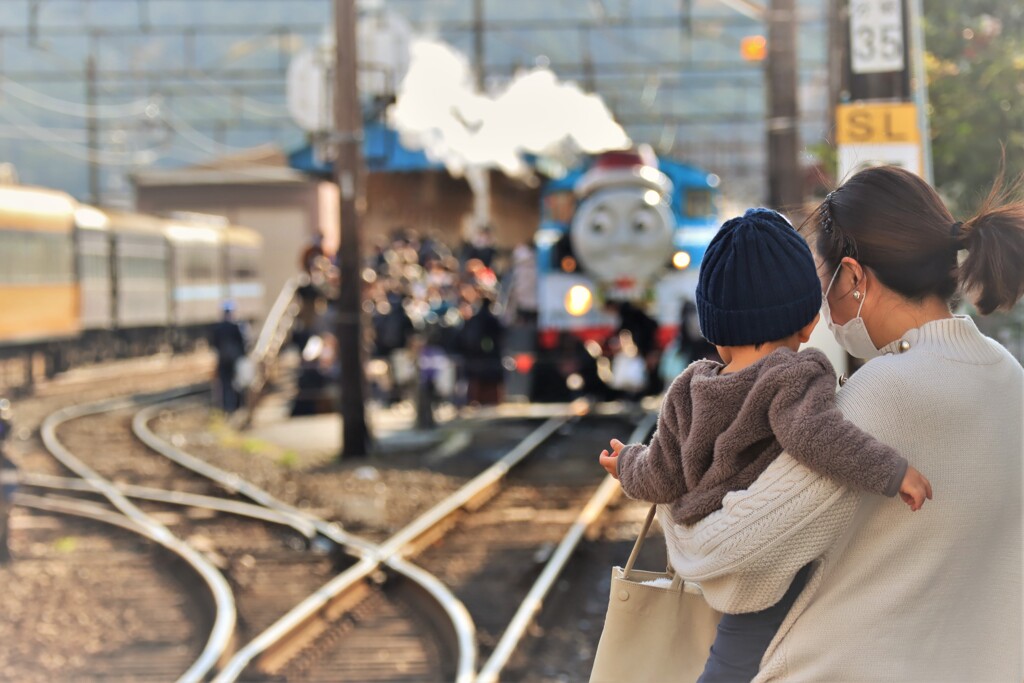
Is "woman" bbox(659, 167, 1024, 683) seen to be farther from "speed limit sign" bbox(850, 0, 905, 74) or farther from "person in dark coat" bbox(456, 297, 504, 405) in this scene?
"person in dark coat" bbox(456, 297, 504, 405)

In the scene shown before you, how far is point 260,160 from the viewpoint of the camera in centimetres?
4288

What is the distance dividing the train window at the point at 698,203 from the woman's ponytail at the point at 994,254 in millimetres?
14152

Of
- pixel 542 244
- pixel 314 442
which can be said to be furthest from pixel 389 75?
pixel 314 442

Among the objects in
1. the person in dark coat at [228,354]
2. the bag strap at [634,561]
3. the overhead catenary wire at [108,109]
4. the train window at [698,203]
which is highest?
the overhead catenary wire at [108,109]

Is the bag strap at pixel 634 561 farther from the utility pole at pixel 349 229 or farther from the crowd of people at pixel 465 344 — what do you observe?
the crowd of people at pixel 465 344

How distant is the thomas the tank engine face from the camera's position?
14438 mm

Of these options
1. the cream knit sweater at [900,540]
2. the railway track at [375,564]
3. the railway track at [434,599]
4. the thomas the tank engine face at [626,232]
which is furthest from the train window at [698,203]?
the cream knit sweater at [900,540]

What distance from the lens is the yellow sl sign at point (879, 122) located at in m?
7.05

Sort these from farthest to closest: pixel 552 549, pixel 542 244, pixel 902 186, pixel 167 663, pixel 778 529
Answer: pixel 542 244
pixel 552 549
pixel 167 663
pixel 902 186
pixel 778 529

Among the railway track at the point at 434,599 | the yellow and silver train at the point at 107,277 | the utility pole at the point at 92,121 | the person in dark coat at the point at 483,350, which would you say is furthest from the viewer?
the utility pole at the point at 92,121

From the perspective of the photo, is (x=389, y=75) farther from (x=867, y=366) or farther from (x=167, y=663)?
(x=867, y=366)

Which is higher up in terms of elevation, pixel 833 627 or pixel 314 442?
pixel 833 627

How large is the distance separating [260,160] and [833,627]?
137 ft

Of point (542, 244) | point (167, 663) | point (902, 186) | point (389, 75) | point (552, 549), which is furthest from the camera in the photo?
point (389, 75)
